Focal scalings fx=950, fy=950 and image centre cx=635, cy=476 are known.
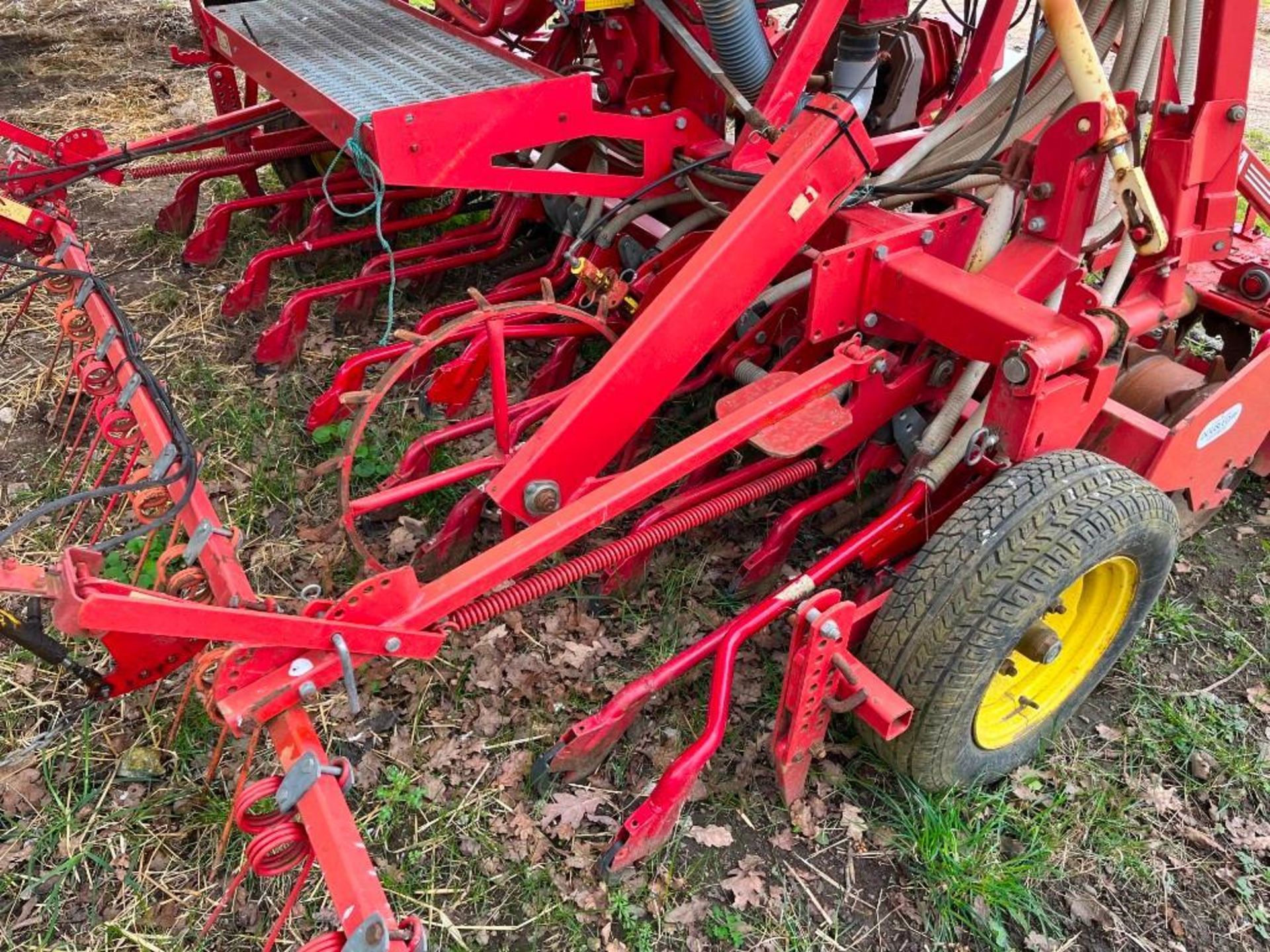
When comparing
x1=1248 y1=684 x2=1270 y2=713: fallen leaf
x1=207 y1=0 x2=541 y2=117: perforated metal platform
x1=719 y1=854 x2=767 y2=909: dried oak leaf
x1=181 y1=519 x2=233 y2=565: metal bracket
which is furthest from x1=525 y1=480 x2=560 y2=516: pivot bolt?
x1=1248 y1=684 x2=1270 y2=713: fallen leaf

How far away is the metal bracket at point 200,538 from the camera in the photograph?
2035 millimetres

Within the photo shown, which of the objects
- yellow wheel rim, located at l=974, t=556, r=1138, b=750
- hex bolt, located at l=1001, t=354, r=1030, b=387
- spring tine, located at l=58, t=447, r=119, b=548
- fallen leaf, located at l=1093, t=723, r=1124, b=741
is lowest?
spring tine, located at l=58, t=447, r=119, b=548

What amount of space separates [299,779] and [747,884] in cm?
117

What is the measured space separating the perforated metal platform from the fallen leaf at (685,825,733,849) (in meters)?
2.18

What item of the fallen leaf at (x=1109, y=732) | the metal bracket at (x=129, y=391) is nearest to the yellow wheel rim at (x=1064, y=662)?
the fallen leaf at (x=1109, y=732)

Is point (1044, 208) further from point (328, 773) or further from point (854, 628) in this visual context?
point (328, 773)

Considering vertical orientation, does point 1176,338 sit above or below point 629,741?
above

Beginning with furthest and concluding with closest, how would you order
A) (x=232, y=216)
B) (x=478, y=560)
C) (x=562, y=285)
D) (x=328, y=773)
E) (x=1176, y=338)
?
(x=232, y=216) < (x=562, y=285) < (x=1176, y=338) < (x=478, y=560) < (x=328, y=773)

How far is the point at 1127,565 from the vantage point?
8.13ft

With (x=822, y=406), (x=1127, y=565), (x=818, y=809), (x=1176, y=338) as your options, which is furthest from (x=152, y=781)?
(x=1176, y=338)

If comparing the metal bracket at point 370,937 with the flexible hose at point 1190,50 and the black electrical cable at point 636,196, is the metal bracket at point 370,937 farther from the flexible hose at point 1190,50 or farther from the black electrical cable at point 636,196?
the flexible hose at point 1190,50

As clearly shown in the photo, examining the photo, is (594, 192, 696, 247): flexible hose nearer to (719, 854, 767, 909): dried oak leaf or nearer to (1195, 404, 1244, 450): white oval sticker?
(1195, 404, 1244, 450): white oval sticker

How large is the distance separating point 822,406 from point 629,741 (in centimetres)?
105

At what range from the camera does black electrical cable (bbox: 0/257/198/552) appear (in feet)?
5.88
